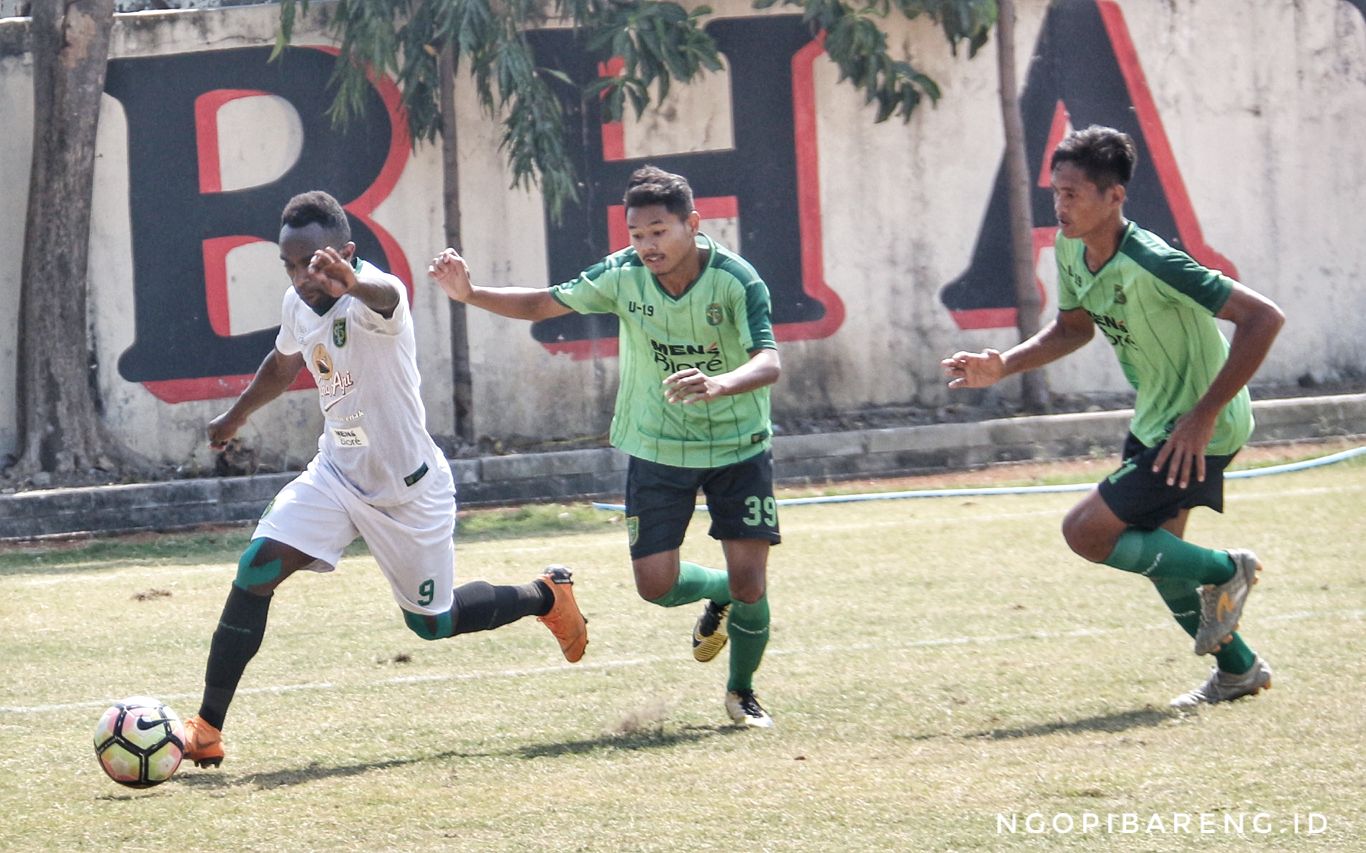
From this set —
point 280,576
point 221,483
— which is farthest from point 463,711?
point 221,483

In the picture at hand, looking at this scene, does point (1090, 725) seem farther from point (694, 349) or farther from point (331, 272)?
point (331, 272)

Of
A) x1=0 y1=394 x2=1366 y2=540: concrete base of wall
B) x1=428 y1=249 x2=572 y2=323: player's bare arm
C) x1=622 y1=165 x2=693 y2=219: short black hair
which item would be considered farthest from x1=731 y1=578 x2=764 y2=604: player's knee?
x1=0 y1=394 x2=1366 y2=540: concrete base of wall

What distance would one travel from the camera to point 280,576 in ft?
16.2

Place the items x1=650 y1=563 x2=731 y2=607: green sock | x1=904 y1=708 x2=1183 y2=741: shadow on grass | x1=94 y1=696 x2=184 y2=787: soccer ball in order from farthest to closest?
x1=650 y1=563 x2=731 y2=607: green sock, x1=904 y1=708 x2=1183 y2=741: shadow on grass, x1=94 y1=696 x2=184 y2=787: soccer ball

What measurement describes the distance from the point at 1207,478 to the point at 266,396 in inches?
121

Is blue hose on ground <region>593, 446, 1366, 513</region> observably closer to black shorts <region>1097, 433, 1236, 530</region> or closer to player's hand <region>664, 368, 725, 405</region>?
black shorts <region>1097, 433, 1236, 530</region>

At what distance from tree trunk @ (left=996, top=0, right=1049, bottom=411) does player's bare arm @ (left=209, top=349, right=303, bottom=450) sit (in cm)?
936

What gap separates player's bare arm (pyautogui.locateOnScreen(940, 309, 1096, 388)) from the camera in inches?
217

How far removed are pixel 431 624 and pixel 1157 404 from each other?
Result: 240 cm

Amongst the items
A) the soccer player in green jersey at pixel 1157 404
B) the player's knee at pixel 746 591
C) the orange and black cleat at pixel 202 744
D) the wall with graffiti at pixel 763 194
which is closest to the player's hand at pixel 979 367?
the soccer player in green jersey at pixel 1157 404

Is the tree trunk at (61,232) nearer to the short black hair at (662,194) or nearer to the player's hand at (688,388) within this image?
the short black hair at (662,194)

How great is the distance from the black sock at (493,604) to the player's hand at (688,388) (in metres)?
1.11

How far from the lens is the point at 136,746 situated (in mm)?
4520

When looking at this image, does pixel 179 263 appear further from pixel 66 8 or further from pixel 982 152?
pixel 982 152
